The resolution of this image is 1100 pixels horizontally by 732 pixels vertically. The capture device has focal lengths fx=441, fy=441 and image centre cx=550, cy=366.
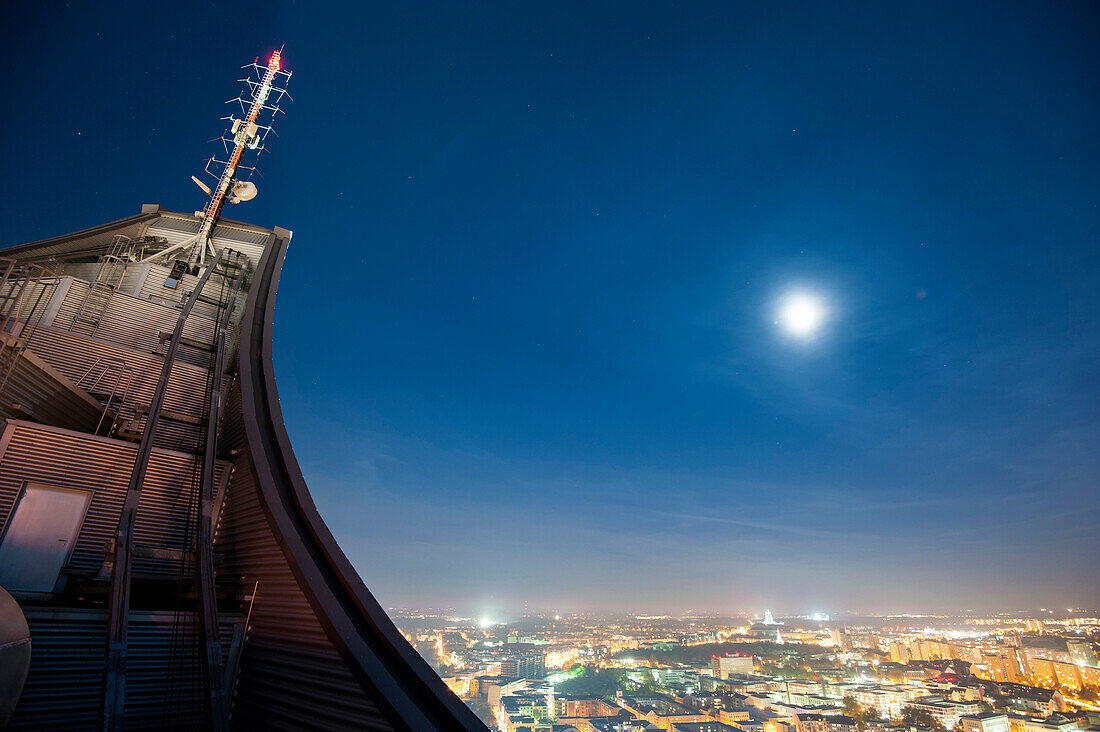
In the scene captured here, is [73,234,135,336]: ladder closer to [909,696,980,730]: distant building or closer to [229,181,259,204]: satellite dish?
[229,181,259,204]: satellite dish

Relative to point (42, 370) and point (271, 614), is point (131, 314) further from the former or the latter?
point (271, 614)

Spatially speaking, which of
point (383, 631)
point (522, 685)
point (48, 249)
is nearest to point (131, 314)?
point (48, 249)

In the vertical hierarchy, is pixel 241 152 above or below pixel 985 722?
above

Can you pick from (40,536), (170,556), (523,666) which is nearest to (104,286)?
(40,536)

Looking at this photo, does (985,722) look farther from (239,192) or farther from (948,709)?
(239,192)

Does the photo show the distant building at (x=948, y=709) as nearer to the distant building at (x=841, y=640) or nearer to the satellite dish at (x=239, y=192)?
the distant building at (x=841, y=640)

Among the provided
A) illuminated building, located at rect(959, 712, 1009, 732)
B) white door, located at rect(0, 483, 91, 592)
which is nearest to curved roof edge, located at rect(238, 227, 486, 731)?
white door, located at rect(0, 483, 91, 592)

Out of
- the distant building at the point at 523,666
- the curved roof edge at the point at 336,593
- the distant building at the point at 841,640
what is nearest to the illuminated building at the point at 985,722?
the distant building at the point at 523,666
